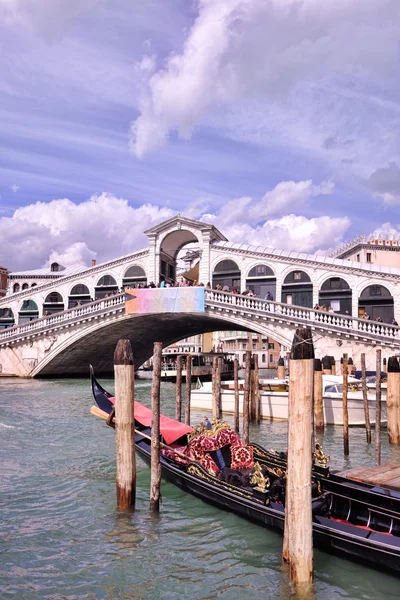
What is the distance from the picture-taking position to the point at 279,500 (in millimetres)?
4723

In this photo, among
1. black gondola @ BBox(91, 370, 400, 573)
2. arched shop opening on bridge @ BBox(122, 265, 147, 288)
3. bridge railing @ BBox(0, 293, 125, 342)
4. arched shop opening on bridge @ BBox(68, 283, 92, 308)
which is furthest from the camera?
arched shop opening on bridge @ BBox(68, 283, 92, 308)

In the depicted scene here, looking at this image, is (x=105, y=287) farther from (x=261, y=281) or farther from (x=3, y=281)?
(x=3, y=281)

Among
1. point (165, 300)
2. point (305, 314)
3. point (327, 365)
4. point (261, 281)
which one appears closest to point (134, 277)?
point (165, 300)

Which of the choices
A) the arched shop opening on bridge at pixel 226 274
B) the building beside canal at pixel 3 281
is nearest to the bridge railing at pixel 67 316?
the arched shop opening on bridge at pixel 226 274

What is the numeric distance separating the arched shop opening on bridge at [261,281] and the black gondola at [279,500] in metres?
14.5

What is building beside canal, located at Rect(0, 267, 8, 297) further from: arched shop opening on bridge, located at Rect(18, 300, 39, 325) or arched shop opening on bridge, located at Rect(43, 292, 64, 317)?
arched shop opening on bridge, located at Rect(43, 292, 64, 317)

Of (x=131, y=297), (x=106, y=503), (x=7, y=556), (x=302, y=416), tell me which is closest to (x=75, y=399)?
(x=131, y=297)

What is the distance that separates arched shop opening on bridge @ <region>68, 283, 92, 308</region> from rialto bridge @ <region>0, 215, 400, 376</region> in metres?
0.04

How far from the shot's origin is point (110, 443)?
8.79 m

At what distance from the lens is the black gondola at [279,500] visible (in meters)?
3.99

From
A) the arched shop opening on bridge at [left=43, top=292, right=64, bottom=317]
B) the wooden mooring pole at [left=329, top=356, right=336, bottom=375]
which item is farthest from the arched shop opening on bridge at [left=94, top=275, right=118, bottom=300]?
the wooden mooring pole at [left=329, top=356, right=336, bottom=375]

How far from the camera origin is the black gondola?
3.99m

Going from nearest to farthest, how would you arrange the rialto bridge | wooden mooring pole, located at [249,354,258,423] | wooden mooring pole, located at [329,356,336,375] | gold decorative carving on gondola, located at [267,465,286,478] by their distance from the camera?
1. gold decorative carving on gondola, located at [267,465,286,478]
2. wooden mooring pole, located at [249,354,258,423]
3. wooden mooring pole, located at [329,356,336,375]
4. the rialto bridge

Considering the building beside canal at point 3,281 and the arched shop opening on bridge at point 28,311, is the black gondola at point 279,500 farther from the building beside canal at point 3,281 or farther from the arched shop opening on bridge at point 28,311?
the building beside canal at point 3,281
